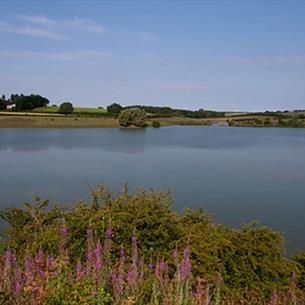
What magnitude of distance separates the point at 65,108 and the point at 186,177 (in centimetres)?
7473

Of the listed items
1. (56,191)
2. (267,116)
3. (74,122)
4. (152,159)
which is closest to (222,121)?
(267,116)

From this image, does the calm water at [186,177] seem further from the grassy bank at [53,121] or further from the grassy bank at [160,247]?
the grassy bank at [53,121]

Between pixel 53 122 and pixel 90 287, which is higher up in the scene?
pixel 90 287

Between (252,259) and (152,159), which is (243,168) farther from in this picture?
(252,259)

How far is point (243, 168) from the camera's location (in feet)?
111

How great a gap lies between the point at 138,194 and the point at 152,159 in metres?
31.0

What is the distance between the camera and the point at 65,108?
99.5 meters

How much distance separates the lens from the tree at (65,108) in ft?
326

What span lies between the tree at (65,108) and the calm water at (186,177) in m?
52.3

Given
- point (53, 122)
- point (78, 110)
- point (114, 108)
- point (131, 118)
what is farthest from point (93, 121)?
point (114, 108)

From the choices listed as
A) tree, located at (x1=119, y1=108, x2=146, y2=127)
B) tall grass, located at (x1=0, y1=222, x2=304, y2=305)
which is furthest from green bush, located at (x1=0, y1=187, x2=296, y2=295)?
tree, located at (x1=119, y1=108, x2=146, y2=127)

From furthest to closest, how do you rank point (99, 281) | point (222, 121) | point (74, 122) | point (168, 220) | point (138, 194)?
point (222, 121) < point (74, 122) < point (138, 194) < point (168, 220) < point (99, 281)

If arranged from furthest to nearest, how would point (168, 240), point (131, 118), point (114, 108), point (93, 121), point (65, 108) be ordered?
1. point (114, 108)
2. point (65, 108)
3. point (93, 121)
4. point (131, 118)
5. point (168, 240)

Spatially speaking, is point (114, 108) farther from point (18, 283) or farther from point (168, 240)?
point (18, 283)
